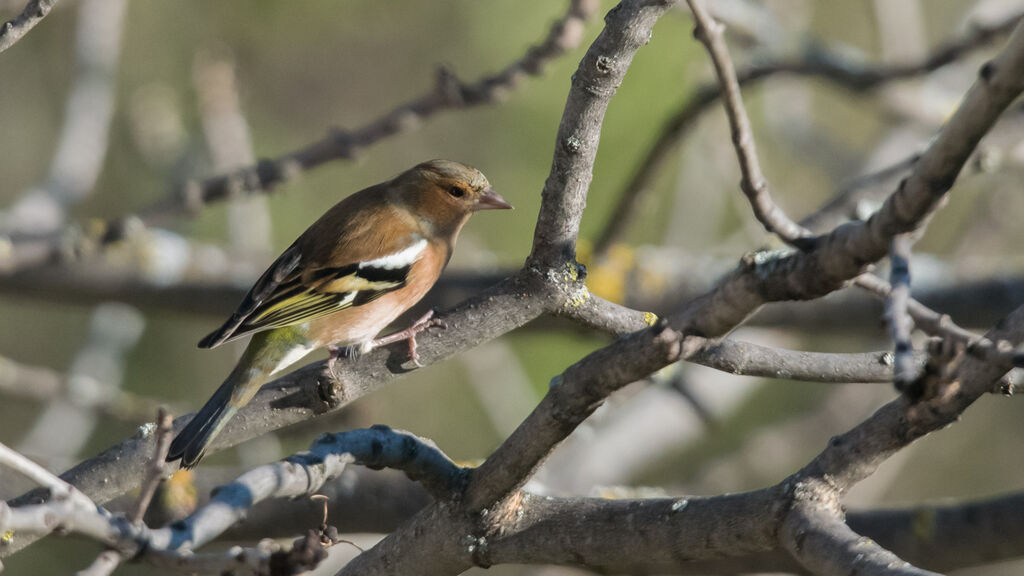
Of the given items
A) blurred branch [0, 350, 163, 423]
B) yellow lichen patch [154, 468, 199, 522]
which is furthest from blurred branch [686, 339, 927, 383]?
blurred branch [0, 350, 163, 423]

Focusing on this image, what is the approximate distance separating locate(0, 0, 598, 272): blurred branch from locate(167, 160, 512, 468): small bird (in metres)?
0.24

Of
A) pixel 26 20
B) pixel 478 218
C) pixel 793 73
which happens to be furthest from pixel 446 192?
pixel 478 218

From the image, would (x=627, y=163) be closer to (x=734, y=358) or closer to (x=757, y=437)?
(x=757, y=437)

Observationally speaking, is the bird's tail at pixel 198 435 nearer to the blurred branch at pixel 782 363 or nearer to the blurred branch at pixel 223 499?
the blurred branch at pixel 223 499

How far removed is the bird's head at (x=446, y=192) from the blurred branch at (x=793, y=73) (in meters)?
1.08

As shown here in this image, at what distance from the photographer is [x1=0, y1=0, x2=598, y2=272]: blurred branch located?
4.41 metres

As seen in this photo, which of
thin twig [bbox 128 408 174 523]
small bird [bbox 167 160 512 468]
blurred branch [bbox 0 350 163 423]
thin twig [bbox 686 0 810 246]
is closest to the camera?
thin twig [bbox 128 408 174 523]

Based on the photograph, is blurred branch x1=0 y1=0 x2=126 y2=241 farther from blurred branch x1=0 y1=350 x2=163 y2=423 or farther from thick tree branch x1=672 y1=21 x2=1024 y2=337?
thick tree branch x1=672 y1=21 x2=1024 y2=337

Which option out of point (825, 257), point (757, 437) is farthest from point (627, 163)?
point (825, 257)

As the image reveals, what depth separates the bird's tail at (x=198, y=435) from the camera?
→ 282cm

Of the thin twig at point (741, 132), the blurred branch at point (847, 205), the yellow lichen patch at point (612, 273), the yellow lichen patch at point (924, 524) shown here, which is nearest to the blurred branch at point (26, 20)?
the thin twig at point (741, 132)

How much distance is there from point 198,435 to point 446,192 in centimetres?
197

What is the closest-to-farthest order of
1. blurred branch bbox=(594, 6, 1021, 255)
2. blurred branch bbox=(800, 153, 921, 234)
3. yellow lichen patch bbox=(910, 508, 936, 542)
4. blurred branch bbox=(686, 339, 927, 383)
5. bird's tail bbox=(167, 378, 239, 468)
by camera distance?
1. blurred branch bbox=(686, 339, 927, 383)
2. bird's tail bbox=(167, 378, 239, 468)
3. yellow lichen patch bbox=(910, 508, 936, 542)
4. blurred branch bbox=(800, 153, 921, 234)
5. blurred branch bbox=(594, 6, 1021, 255)

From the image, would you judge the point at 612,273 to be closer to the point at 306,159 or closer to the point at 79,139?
the point at 306,159
